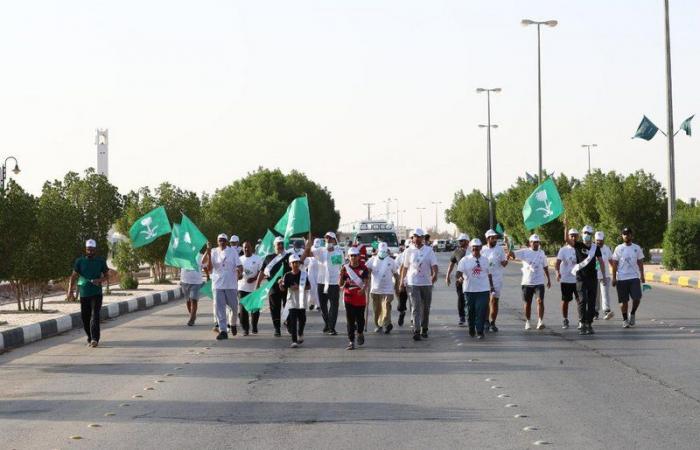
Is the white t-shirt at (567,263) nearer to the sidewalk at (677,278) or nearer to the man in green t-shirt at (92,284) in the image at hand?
the man in green t-shirt at (92,284)

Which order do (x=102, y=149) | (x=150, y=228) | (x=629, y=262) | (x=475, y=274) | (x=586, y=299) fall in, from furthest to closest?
1. (x=102, y=149)
2. (x=150, y=228)
3. (x=629, y=262)
4. (x=586, y=299)
5. (x=475, y=274)

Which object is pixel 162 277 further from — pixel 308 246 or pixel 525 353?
pixel 525 353

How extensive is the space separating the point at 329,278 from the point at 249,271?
53.5 inches

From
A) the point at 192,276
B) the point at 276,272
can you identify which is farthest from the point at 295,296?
the point at 192,276

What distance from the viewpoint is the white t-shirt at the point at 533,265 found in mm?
18672

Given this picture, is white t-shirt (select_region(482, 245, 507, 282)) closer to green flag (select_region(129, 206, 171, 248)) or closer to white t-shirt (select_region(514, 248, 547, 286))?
white t-shirt (select_region(514, 248, 547, 286))

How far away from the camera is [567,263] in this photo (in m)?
18.9

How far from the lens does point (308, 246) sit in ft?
57.1

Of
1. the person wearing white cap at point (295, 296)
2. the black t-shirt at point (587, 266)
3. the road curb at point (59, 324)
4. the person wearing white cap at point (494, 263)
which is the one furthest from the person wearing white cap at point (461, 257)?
the road curb at point (59, 324)

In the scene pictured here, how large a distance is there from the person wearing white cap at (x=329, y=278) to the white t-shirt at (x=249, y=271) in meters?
0.95

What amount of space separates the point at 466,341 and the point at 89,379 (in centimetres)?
615

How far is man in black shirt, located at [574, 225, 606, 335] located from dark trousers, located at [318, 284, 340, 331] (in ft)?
12.9

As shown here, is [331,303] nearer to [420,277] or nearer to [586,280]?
[420,277]

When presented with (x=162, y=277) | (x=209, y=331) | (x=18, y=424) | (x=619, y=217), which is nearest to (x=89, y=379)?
(x=18, y=424)
